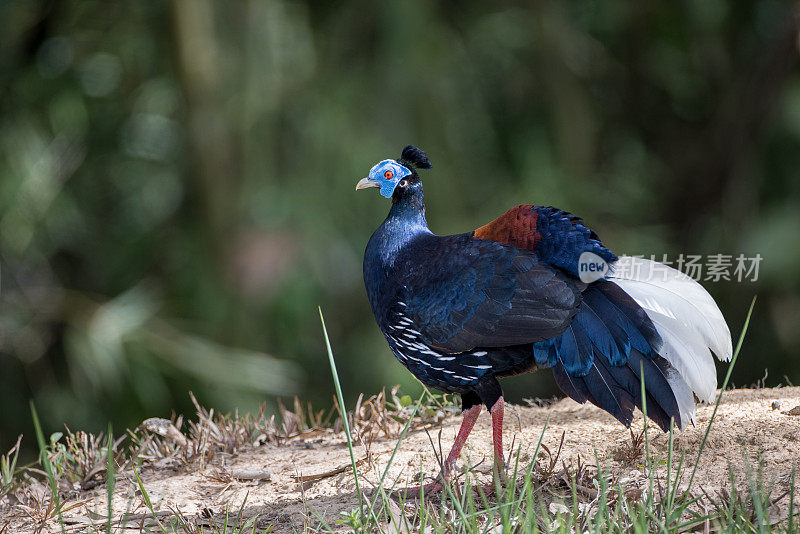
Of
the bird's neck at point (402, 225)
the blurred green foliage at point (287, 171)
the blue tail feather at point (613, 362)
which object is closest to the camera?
the blue tail feather at point (613, 362)

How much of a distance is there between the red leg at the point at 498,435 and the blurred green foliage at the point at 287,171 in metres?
3.98

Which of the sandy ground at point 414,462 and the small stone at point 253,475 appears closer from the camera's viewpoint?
the sandy ground at point 414,462

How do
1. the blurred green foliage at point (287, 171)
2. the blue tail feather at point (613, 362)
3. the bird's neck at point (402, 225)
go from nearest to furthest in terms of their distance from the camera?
the blue tail feather at point (613, 362)
the bird's neck at point (402, 225)
the blurred green foliage at point (287, 171)

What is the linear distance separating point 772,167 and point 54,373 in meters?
6.79

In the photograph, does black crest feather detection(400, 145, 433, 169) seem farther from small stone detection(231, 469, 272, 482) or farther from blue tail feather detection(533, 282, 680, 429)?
small stone detection(231, 469, 272, 482)

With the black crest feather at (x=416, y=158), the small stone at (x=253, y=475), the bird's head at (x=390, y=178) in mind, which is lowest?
the small stone at (x=253, y=475)

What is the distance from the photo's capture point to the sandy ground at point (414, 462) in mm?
2643

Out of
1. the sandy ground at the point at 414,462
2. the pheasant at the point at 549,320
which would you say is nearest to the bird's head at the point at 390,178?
the pheasant at the point at 549,320

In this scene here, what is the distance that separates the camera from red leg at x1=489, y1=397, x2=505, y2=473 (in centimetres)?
265

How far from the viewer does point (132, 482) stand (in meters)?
3.06

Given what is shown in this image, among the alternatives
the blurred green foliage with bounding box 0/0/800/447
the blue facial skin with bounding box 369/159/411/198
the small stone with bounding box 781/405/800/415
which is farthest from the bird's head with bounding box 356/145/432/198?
the blurred green foliage with bounding box 0/0/800/447

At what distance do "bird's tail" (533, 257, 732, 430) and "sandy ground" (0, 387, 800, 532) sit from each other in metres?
0.21

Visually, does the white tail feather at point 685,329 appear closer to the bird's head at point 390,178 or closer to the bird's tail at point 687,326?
the bird's tail at point 687,326

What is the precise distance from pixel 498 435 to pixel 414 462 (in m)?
0.37
